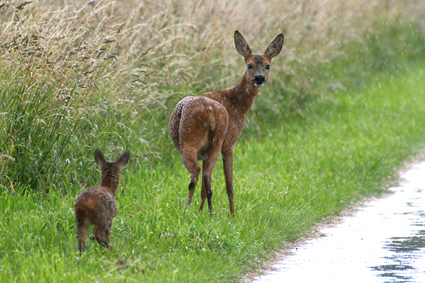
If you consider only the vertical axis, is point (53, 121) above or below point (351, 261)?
above

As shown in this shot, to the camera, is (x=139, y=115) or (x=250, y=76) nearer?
(x=250, y=76)

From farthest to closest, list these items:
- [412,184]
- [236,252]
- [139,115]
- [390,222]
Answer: [412,184] → [139,115] → [390,222] → [236,252]

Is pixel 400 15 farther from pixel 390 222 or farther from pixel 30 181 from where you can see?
pixel 30 181

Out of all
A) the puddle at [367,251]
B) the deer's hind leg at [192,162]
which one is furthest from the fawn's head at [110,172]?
the puddle at [367,251]

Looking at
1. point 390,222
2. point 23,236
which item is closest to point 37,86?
point 23,236

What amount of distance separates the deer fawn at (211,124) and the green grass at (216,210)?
429mm

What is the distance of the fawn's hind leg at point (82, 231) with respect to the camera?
512 centimetres

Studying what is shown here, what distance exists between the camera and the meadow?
5590 millimetres

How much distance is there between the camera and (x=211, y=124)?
6.60 metres

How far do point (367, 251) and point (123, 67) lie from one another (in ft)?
12.6

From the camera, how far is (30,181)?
Answer: 23.7ft

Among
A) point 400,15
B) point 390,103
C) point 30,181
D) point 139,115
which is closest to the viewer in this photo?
point 30,181


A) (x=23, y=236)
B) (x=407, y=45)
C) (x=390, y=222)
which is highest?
(x=407, y=45)

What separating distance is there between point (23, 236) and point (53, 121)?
84.3 inches
